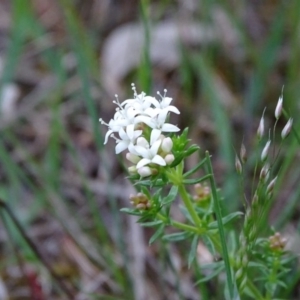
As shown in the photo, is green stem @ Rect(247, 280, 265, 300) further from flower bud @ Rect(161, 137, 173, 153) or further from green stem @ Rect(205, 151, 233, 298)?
flower bud @ Rect(161, 137, 173, 153)

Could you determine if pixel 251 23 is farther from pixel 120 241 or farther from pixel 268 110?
pixel 120 241

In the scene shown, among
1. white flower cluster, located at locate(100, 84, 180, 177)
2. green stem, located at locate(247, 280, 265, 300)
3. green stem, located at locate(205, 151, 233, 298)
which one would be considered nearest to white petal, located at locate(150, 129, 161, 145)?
white flower cluster, located at locate(100, 84, 180, 177)

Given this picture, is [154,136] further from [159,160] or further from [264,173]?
[264,173]

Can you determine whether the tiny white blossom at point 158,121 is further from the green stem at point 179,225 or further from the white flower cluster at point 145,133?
the green stem at point 179,225

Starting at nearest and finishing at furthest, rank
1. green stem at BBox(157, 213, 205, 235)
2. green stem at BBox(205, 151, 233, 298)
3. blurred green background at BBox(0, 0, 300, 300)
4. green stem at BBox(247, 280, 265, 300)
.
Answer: green stem at BBox(205, 151, 233, 298) < green stem at BBox(157, 213, 205, 235) < green stem at BBox(247, 280, 265, 300) < blurred green background at BBox(0, 0, 300, 300)

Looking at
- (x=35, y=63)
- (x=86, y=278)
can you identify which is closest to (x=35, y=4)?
(x=35, y=63)

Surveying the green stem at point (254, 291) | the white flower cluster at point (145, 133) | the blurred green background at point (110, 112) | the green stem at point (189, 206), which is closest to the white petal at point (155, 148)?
the white flower cluster at point (145, 133)
